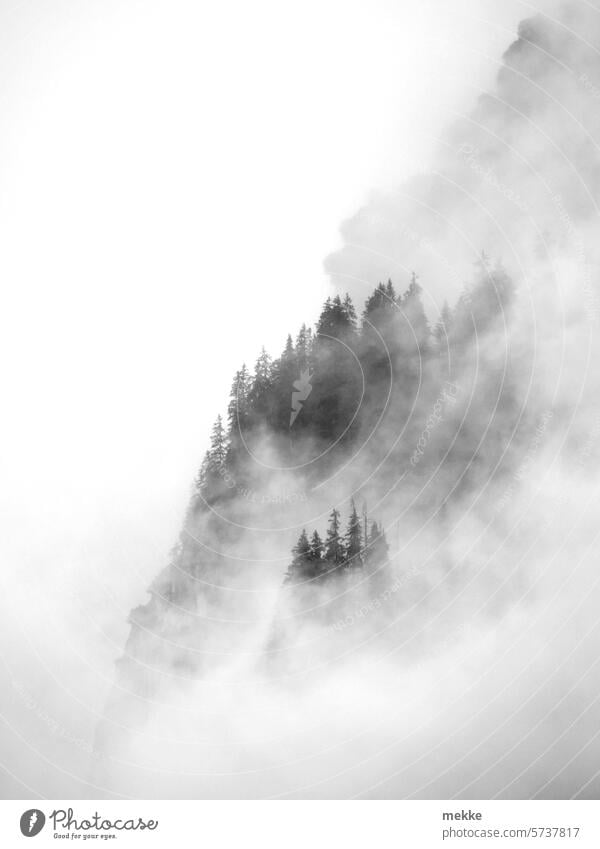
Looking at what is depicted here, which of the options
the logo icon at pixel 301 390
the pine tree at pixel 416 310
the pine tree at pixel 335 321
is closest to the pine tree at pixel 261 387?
the logo icon at pixel 301 390

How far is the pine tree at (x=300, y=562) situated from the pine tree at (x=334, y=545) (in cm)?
12

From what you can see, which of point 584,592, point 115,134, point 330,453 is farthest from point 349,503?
point 115,134

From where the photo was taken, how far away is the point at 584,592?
5.08 meters

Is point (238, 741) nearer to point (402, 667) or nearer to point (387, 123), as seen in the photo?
point (402, 667)

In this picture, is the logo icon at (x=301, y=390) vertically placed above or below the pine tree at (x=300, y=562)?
above

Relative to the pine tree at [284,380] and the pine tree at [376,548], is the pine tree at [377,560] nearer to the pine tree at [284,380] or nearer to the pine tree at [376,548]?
the pine tree at [376,548]

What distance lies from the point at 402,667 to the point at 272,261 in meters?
2.64

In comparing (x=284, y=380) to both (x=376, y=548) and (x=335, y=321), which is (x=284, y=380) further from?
(x=376, y=548)
